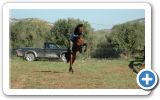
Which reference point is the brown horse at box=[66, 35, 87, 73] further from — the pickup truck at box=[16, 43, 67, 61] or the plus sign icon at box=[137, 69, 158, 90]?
the plus sign icon at box=[137, 69, 158, 90]

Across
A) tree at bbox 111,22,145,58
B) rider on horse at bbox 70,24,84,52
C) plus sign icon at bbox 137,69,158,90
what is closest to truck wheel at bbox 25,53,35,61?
rider on horse at bbox 70,24,84,52

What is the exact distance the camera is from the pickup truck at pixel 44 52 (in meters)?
9.55

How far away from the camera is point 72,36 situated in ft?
31.5

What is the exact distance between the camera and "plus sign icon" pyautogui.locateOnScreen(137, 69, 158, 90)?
9352mm

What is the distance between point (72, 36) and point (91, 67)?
1.19ft

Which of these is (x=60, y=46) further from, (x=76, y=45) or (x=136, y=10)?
(x=136, y=10)

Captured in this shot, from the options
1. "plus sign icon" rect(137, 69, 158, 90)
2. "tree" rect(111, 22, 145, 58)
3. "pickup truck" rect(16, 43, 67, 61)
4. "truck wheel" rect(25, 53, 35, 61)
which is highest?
"tree" rect(111, 22, 145, 58)

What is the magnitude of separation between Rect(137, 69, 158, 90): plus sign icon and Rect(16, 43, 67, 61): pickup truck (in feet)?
2.60

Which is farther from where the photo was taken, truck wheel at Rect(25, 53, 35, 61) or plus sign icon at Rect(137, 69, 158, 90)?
truck wheel at Rect(25, 53, 35, 61)

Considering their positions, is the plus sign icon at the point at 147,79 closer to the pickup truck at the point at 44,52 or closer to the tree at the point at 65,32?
the tree at the point at 65,32

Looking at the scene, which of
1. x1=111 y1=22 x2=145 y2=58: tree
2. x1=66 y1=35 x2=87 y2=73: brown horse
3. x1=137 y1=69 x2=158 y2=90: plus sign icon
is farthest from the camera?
x1=66 y1=35 x2=87 y2=73: brown horse

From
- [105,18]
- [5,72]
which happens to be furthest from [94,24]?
[5,72]

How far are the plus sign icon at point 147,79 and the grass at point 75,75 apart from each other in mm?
65
